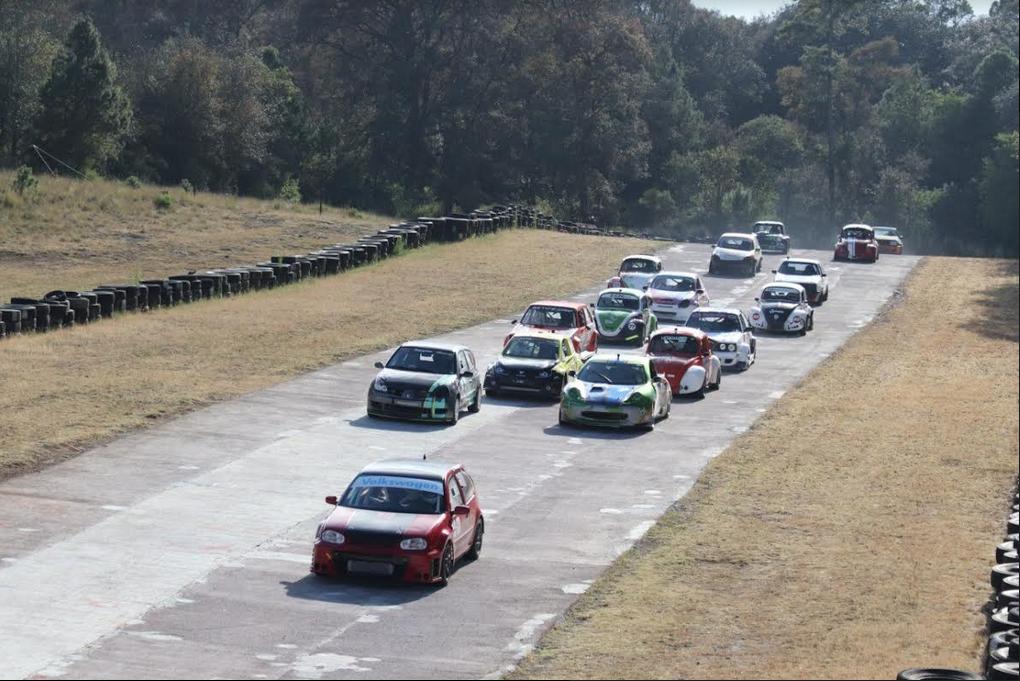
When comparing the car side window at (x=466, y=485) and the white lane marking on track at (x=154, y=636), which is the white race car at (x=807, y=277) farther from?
the white lane marking on track at (x=154, y=636)

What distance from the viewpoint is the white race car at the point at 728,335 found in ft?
133

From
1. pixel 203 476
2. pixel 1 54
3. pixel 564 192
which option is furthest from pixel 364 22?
pixel 203 476

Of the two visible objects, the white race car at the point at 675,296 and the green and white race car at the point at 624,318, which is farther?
the white race car at the point at 675,296

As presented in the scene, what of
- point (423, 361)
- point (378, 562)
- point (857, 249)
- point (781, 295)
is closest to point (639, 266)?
point (781, 295)

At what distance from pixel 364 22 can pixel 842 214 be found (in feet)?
120

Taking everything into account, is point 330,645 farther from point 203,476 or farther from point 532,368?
point 532,368

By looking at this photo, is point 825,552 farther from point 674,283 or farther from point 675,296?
point 674,283

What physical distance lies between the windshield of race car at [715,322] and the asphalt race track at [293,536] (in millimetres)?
4590

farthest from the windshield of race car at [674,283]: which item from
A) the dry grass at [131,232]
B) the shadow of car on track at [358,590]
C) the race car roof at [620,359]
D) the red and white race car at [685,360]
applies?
the shadow of car on track at [358,590]

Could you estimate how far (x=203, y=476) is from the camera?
85.0 ft

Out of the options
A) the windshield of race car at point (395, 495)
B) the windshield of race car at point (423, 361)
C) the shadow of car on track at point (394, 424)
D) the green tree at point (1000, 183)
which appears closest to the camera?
the windshield of race car at point (395, 495)

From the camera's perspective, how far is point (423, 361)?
32.2m

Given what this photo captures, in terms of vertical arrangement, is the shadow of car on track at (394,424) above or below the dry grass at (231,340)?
below

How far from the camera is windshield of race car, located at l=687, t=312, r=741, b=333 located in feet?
136
